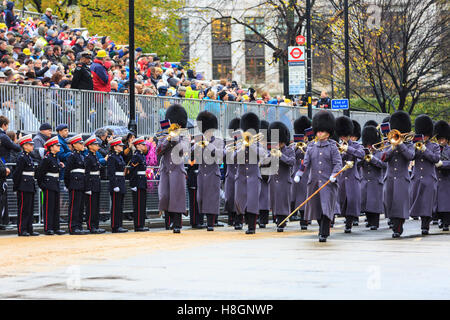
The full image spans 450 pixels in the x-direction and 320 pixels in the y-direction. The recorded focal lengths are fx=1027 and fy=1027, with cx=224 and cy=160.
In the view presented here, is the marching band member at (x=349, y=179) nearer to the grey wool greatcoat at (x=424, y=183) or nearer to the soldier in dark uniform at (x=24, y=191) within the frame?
the grey wool greatcoat at (x=424, y=183)

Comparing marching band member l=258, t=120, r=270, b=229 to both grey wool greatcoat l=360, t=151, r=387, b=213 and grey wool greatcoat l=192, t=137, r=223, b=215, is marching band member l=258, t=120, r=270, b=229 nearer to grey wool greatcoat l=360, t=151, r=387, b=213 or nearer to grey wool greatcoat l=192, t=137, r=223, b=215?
grey wool greatcoat l=192, t=137, r=223, b=215

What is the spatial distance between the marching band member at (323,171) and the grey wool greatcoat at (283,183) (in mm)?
3547

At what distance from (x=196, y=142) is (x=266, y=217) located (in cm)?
238

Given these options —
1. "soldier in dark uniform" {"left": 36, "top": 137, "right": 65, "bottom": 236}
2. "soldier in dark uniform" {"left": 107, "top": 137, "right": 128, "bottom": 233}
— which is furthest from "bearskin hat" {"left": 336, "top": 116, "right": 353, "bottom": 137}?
"soldier in dark uniform" {"left": 36, "top": 137, "right": 65, "bottom": 236}

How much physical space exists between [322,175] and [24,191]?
5.26m

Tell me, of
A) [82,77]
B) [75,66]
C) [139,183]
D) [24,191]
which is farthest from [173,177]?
[75,66]

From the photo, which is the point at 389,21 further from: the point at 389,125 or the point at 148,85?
→ the point at 389,125

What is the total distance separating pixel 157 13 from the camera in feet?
180

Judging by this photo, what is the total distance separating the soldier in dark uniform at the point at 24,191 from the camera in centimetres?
1780

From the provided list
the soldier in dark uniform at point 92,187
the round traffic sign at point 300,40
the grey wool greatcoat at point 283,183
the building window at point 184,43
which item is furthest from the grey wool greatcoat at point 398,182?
the building window at point 184,43

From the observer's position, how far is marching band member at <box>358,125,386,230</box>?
20.5 metres
